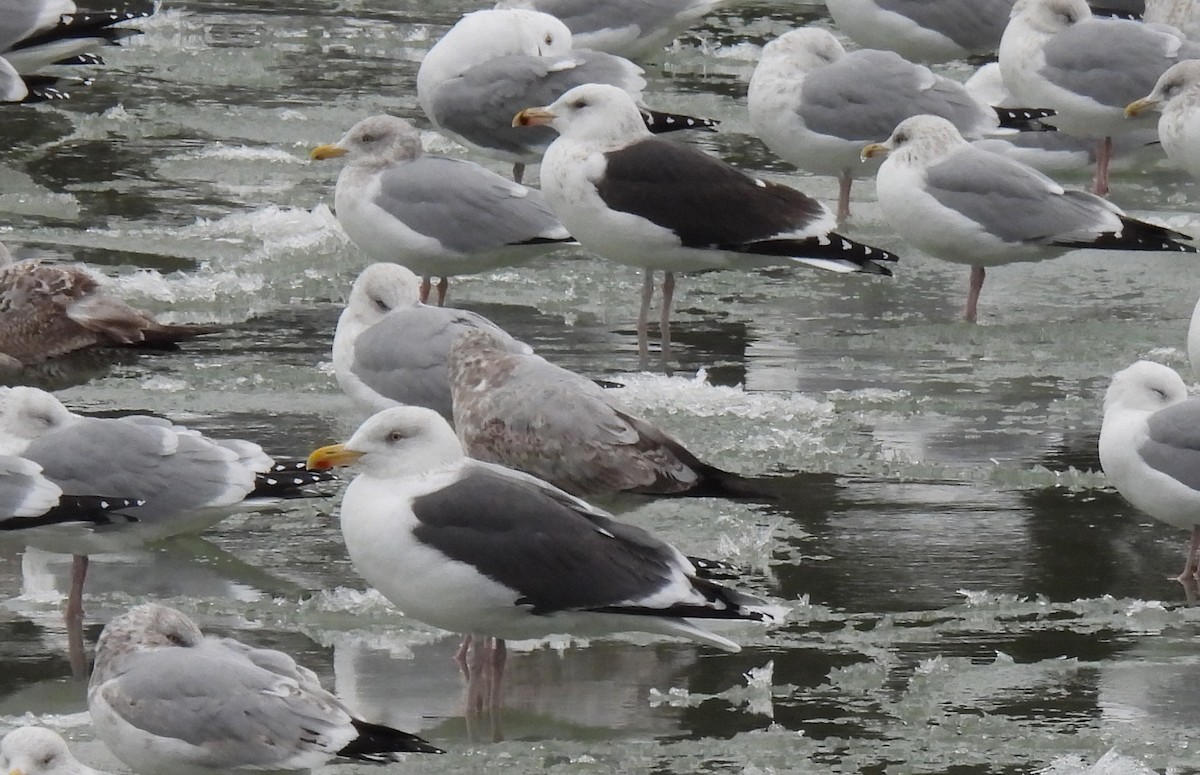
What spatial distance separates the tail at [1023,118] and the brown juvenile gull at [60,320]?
4.30 m

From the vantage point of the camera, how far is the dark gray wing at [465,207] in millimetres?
9016

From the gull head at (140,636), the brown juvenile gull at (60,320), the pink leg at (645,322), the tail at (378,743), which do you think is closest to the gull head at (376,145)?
the brown juvenile gull at (60,320)

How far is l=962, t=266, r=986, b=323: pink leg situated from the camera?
30.1 feet

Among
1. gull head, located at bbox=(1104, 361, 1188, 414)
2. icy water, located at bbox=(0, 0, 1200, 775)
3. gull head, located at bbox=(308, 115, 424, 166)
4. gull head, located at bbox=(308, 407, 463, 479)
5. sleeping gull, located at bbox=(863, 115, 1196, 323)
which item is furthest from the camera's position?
gull head, located at bbox=(308, 115, 424, 166)

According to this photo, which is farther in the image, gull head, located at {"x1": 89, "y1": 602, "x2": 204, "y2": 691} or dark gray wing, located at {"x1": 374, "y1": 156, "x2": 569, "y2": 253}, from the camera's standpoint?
dark gray wing, located at {"x1": 374, "y1": 156, "x2": 569, "y2": 253}

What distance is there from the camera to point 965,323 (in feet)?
29.9

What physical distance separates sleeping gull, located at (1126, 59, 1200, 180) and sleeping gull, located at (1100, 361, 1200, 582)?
13.5 ft

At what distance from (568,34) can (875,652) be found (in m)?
6.72

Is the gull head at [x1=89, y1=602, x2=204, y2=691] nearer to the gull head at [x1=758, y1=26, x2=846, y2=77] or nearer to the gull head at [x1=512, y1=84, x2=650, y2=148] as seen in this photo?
the gull head at [x1=512, y1=84, x2=650, y2=148]

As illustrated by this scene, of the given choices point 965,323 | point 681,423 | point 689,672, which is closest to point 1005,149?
point 965,323

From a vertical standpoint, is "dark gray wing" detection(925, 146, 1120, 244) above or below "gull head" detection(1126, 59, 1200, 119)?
below

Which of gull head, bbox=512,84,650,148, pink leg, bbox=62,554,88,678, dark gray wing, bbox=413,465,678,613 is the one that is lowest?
pink leg, bbox=62,554,88,678

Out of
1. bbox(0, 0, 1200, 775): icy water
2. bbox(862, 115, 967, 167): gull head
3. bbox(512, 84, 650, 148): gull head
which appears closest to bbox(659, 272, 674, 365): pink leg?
bbox(0, 0, 1200, 775): icy water

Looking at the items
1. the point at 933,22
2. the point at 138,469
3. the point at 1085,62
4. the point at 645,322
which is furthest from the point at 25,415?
the point at 933,22
